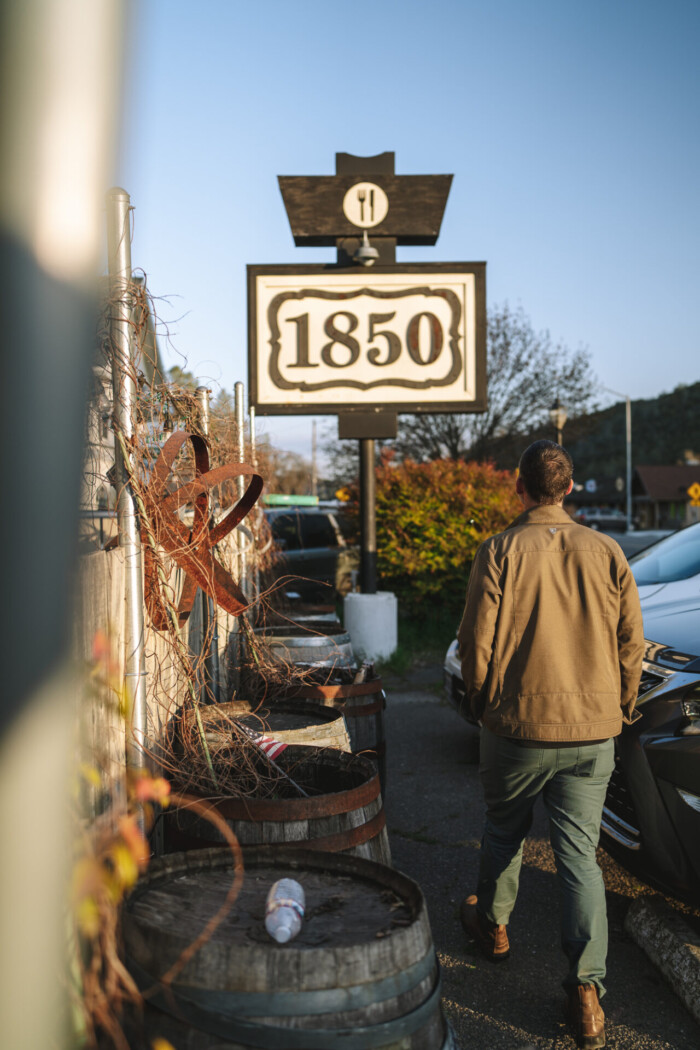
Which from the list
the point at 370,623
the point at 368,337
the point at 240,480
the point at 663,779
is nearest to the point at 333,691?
the point at 663,779

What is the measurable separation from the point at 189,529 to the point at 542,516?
50.0 inches

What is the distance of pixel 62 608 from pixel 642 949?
3204 mm

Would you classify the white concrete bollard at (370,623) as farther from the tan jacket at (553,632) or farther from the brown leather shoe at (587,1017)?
the brown leather shoe at (587,1017)

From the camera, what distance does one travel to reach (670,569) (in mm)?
4926

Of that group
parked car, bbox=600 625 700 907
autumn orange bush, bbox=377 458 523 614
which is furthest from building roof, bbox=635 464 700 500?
parked car, bbox=600 625 700 907

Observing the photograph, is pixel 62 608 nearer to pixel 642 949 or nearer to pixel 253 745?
pixel 253 745

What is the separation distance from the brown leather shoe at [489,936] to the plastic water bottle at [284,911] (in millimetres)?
1766

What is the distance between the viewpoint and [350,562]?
1372cm

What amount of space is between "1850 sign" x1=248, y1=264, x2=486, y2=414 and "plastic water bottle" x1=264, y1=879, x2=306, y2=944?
752 cm

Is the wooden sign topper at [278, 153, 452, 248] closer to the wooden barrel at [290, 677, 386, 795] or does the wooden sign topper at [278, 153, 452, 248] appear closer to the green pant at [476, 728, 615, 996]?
the wooden barrel at [290, 677, 386, 795]

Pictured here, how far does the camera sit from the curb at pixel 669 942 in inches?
117

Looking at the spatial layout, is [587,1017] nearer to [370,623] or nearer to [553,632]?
[553,632]

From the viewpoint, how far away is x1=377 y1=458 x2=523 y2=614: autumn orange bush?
1106 cm

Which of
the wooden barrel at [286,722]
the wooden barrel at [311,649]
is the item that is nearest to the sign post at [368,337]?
the wooden barrel at [311,649]
